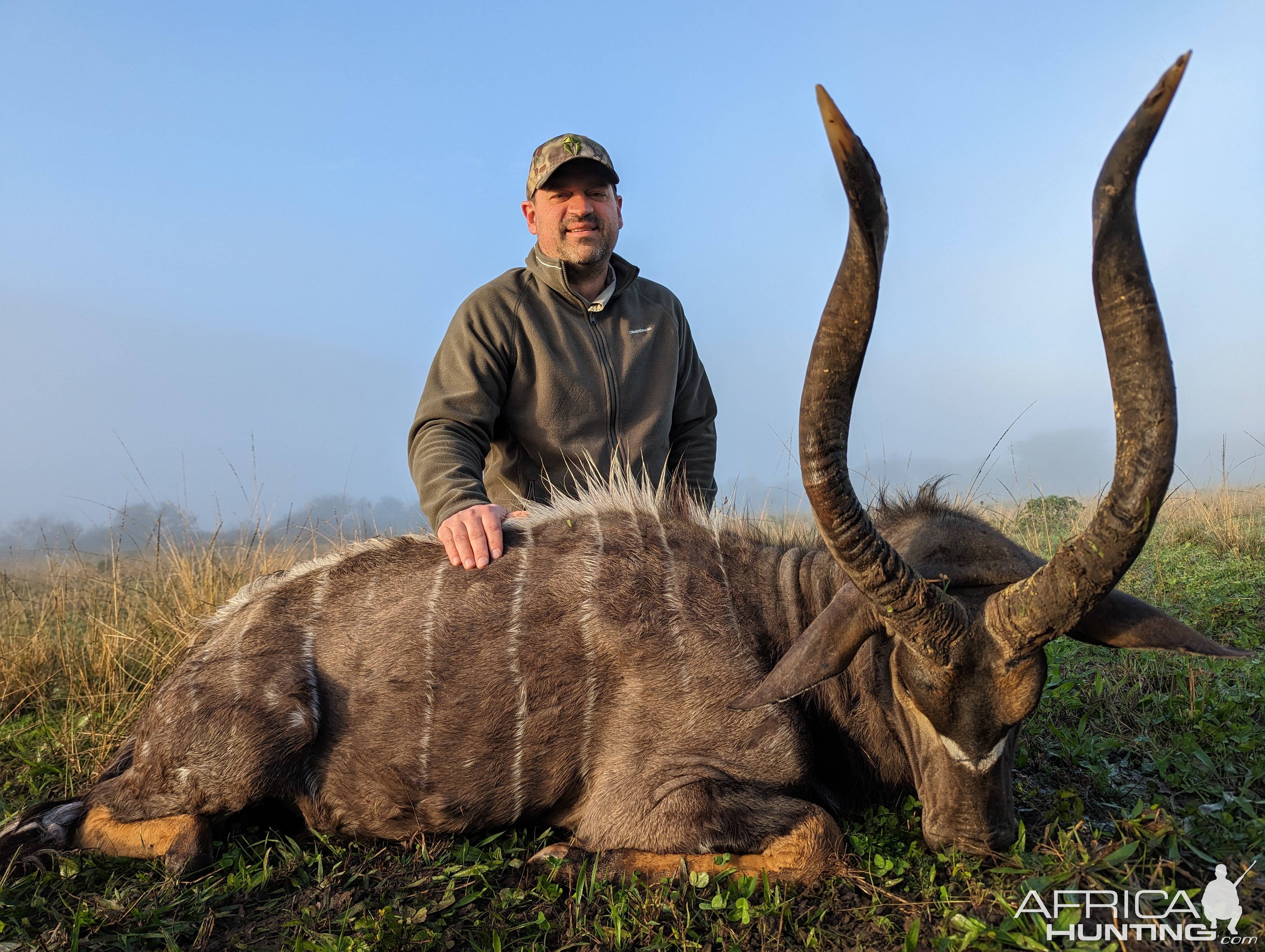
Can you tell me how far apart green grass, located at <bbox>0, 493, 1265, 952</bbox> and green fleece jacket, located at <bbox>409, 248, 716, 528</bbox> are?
A: 241 centimetres

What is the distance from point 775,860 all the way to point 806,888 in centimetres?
15

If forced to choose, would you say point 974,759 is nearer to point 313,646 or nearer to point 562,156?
point 313,646

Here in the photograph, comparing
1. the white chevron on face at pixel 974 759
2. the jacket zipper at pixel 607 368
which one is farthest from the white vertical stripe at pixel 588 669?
the jacket zipper at pixel 607 368

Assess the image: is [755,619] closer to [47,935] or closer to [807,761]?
[807,761]

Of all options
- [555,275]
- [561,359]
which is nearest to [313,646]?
[561,359]

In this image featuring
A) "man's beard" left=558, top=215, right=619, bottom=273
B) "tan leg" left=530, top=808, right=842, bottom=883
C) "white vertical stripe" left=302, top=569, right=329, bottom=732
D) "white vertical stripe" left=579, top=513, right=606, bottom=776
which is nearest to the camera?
"tan leg" left=530, top=808, right=842, bottom=883

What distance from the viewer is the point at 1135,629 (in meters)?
3.15

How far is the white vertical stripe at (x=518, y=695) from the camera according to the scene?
146 inches

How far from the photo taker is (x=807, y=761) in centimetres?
356

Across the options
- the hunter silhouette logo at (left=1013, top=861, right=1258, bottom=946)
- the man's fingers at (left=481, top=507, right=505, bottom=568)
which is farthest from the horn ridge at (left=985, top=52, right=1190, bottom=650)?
the man's fingers at (left=481, top=507, right=505, bottom=568)

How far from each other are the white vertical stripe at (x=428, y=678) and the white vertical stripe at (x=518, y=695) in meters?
0.35

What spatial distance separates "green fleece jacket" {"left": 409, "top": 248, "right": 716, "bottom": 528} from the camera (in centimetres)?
548

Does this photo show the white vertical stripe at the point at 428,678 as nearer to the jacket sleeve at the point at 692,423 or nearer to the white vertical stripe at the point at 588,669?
the white vertical stripe at the point at 588,669

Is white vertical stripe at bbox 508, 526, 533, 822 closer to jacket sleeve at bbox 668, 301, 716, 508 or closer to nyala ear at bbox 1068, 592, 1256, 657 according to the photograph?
nyala ear at bbox 1068, 592, 1256, 657
